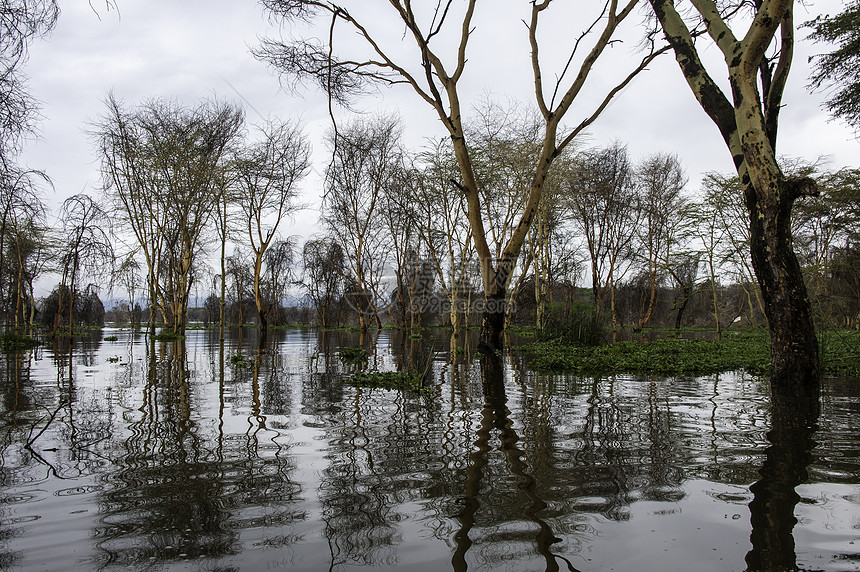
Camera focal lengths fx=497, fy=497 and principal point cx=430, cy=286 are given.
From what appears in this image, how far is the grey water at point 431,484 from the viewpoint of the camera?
1806 mm

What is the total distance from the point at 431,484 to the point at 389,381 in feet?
12.5

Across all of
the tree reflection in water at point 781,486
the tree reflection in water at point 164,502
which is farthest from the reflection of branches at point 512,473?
the tree reflection in water at point 164,502

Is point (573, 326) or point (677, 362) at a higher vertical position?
point (573, 326)

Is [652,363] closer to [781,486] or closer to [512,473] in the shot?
[781,486]

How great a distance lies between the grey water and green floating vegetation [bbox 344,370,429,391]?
0.91 meters

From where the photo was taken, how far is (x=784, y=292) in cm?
584

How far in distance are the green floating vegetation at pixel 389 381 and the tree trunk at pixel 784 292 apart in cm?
429

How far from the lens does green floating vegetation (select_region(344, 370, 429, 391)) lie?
6062 millimetres

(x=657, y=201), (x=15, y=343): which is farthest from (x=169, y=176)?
(x=657, y=201)

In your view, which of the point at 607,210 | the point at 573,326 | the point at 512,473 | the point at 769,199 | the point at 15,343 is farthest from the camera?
the point at 607,210

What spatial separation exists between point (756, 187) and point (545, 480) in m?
5.20

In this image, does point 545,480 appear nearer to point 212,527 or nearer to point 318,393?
point 212,527

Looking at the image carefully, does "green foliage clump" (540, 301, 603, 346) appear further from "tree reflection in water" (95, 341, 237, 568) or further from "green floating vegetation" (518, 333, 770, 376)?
"tree reflection in water" (95, 341, 237, 568)

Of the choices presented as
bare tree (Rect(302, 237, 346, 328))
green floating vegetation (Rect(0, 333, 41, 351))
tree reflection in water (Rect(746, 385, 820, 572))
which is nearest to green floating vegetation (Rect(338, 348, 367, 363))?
tree reflection in water (Rect(746, 385, 820, 572))
